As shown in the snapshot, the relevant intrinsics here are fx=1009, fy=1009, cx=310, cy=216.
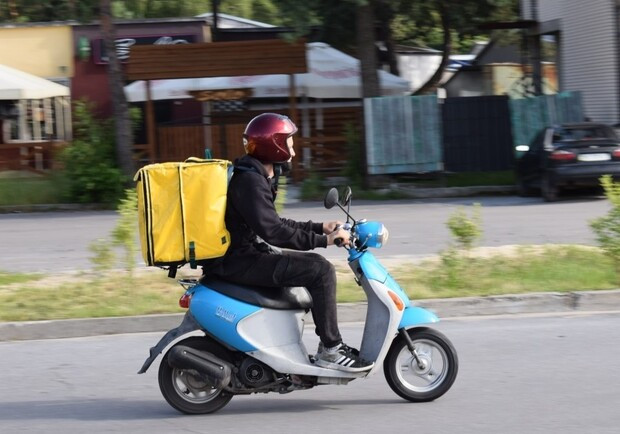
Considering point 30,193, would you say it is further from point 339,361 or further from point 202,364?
point 339,361

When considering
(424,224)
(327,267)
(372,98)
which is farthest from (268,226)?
(372,98)

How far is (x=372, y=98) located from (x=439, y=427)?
675 inches

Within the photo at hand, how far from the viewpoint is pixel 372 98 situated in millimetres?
22500

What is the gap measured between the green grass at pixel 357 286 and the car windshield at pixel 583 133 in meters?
9.15

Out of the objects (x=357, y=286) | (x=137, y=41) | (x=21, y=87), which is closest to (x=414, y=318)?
(x=357, y=286)

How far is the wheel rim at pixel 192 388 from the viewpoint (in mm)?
6199

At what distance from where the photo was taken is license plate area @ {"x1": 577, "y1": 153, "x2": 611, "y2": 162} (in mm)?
19141

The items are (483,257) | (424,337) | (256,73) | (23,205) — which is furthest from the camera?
(256,73)

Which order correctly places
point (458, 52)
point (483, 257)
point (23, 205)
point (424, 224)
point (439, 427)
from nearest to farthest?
point (439, 427)
point (483, 257)
point (424, 224)
point (23, 205)
point (458, 52)

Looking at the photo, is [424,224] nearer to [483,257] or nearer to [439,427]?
[483,257]

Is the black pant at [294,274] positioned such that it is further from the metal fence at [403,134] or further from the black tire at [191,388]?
the metal fence at [403,134]

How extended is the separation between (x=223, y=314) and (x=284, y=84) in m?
20.5

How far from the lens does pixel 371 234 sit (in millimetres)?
6047

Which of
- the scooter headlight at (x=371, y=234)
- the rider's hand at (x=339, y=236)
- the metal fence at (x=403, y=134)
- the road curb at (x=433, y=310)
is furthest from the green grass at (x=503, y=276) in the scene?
the metal fence at (x=403, y=134)
